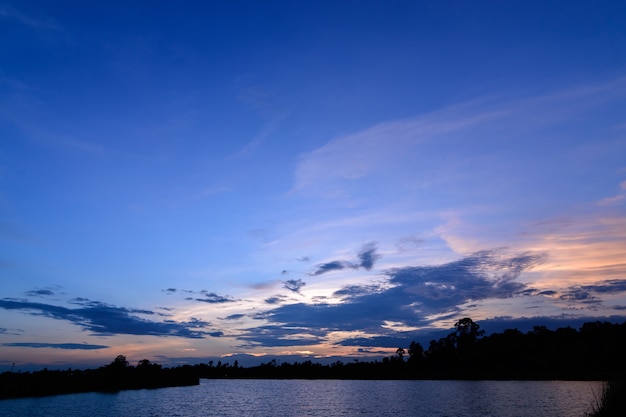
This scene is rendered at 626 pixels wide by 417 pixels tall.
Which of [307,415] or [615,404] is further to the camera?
[307,415]

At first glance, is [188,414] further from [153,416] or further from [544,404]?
[544,404]

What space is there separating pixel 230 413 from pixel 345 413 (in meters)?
28.8

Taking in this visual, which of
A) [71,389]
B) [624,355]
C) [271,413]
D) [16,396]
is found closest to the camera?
[271,413]

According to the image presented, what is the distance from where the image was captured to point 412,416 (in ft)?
279

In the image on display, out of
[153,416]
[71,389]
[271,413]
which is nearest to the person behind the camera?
[153,416]

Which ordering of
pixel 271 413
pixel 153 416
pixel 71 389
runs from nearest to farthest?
pixel 153 416 → pixel 271 413 → pixel 71 389

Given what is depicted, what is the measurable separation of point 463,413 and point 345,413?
2614cm

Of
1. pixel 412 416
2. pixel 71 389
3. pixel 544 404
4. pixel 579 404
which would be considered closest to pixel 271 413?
pixel 412 416

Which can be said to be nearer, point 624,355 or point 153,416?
point 153,416

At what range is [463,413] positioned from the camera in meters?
88.2

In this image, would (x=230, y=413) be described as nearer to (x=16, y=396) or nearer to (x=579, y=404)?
(x=579, y=404)

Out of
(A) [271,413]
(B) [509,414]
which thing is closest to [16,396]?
(A) [271,413]

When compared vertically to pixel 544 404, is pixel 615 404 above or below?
above

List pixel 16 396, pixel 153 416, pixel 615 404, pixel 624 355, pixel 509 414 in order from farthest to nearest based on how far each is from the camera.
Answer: pixel 624 355, pixel 16 396, pixel 153 416, pixel 509 414, pixel 615 404
